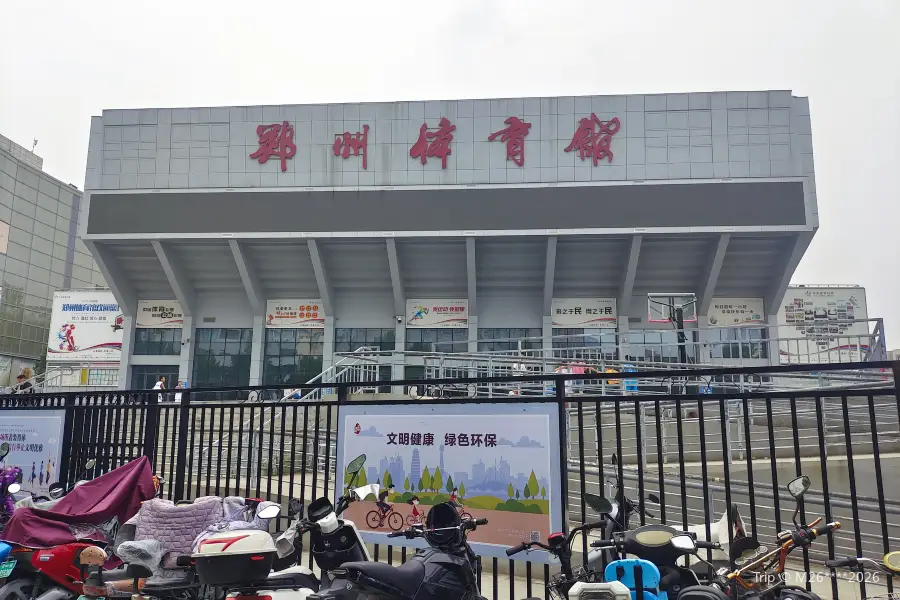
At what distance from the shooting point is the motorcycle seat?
3.45 meters

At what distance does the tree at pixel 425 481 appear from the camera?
4.98 meters

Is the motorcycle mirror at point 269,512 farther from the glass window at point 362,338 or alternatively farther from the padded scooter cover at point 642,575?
the glass window at point 362,338

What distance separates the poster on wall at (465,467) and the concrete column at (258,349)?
2087 cm

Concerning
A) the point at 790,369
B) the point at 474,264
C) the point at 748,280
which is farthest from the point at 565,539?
the point at 748,280

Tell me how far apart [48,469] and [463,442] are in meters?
6.02

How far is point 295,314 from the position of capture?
25078 mm

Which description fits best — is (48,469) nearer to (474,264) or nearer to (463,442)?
(463,442)

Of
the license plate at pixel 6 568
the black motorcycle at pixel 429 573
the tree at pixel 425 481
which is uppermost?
the tree at pixel 425 481

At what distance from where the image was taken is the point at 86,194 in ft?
78.3

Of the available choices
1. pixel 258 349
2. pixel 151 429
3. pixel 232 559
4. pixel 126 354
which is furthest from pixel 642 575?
pixel 126 354

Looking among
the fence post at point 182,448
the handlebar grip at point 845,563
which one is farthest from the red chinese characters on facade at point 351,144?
the handlebar grip at point 845,563

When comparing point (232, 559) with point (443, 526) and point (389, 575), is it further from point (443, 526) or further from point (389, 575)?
point (443, 526)

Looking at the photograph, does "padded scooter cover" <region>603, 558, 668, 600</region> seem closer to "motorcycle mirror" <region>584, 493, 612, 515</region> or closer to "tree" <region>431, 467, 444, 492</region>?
"motorcycle mirror" <region>584, 493, 612, 515</region>

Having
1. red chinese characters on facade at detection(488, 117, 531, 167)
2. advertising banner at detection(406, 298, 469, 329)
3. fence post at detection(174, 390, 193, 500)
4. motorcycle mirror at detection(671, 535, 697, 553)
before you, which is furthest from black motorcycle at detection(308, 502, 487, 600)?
advertising banner at detection(406, 298, 469, 329)
